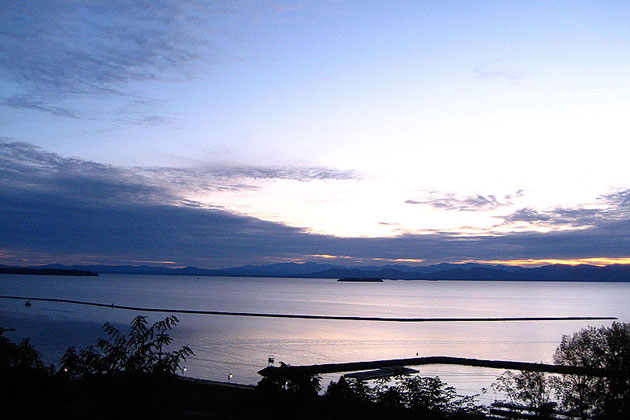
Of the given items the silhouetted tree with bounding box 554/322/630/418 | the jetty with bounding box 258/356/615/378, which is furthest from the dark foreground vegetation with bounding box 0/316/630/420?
the jetty with bounding box 258/356/615/378

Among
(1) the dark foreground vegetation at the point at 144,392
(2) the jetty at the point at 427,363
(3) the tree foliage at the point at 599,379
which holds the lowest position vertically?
(2) the jetty at the point at 427,363

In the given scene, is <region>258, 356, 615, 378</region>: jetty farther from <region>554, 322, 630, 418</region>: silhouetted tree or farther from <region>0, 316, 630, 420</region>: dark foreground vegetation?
<region>0, 316, 630, 420</region>: dark foreground vegetation

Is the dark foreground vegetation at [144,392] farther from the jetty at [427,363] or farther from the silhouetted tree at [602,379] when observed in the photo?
the jetty at [427,363]

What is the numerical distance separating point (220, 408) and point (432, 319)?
90670 mm

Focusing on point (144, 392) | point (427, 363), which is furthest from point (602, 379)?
point (144, 392)

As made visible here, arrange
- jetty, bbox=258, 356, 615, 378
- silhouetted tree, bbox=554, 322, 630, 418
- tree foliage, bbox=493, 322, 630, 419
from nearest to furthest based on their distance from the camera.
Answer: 1. silhouetted tree, bbox=554, 322, 630, 418
2. tree foliage, bbox=493, 322, 630, 419
3. jetty, bbox=258, 356, 615, 378

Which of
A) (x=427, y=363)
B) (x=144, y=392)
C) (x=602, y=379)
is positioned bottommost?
(x=427, y=363)

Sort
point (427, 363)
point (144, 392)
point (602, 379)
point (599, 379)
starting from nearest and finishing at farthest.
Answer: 1. point (144, 392)
2. point (599, 379)
3. point (602, 379)
4. point (427, 363)

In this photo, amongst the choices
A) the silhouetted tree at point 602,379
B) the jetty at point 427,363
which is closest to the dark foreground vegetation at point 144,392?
the silhouetted tree at point 602,379

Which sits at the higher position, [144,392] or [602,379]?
[144,392]

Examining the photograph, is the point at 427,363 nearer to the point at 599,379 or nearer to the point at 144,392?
the point at 599,379

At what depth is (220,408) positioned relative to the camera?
30.9 metres

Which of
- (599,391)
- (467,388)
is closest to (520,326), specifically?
(467,388)

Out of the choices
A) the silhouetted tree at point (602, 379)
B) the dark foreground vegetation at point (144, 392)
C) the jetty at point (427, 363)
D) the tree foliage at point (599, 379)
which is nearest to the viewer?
the dark foreground vegetation at point (144, 392)
